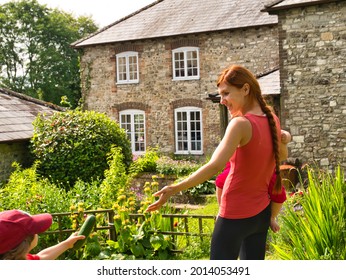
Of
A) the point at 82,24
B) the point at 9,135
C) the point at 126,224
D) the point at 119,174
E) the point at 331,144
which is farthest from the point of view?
the point at 82,24

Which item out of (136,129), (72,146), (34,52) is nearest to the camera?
(72,146)

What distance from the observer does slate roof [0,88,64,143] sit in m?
11.5

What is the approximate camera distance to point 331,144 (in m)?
13.1

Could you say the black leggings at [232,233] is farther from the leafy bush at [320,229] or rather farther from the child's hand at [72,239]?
the leafy bush at [320,229]

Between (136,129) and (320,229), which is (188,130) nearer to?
(136,129)

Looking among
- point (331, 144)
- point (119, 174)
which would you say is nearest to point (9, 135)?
point (119, 174)

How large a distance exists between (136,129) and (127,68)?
2.39 metres

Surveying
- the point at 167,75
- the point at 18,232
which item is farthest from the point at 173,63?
the point at 18,232

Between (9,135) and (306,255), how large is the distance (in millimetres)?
7773

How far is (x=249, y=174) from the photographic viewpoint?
11.4 feet

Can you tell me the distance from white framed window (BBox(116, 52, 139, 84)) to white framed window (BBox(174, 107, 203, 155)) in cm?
238

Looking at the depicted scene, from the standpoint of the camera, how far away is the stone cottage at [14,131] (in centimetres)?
1135

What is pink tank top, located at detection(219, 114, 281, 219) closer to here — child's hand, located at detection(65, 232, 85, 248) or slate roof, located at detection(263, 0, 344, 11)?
child's hand, located at detection(65, 232, 85, 248)
